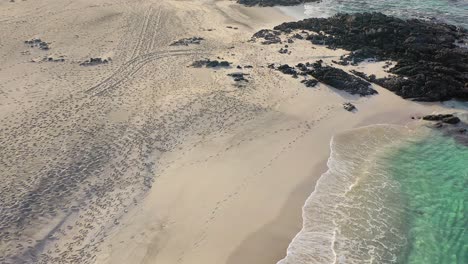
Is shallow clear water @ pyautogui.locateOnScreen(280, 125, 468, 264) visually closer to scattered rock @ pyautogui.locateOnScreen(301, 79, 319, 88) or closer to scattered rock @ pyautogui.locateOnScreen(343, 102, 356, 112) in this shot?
scattered rock @ pyautogui.locateOnScreen(343, 102, 356, 112)

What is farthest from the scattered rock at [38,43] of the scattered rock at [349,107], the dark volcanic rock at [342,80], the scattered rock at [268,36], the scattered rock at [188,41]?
the scattered rock at [349,107]

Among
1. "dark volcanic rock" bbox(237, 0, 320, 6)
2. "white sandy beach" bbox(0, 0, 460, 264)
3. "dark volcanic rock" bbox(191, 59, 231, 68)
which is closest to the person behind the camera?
"white sandy beach" bbox(0, 0, 460, 264)

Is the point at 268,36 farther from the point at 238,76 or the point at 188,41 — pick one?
the point at 238,76

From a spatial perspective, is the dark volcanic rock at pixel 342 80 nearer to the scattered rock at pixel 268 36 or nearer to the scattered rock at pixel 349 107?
the scattered rock at pixel 349 107

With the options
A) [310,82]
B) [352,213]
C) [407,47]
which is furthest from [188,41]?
[352,213]

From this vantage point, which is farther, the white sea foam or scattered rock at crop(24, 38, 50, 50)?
scattered rock at crop(24, 38, 50, 50)

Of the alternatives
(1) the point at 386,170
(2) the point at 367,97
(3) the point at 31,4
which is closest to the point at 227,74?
(2) the point at 367,97

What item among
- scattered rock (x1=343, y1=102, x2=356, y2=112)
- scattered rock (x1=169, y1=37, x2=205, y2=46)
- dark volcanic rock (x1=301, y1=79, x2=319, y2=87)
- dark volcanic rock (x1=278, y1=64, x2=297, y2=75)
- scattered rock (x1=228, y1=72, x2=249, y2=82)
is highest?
scattered rock (x1=169, y1=37, x2=205, y2=46)

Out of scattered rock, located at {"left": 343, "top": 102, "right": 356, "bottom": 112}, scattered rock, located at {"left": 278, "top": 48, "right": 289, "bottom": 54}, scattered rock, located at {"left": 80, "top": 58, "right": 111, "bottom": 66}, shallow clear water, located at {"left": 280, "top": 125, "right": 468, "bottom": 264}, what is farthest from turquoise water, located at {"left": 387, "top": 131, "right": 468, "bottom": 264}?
scattered rock, located at {"left": 80, "top": 58, "right": 111, "bottom": 66}
